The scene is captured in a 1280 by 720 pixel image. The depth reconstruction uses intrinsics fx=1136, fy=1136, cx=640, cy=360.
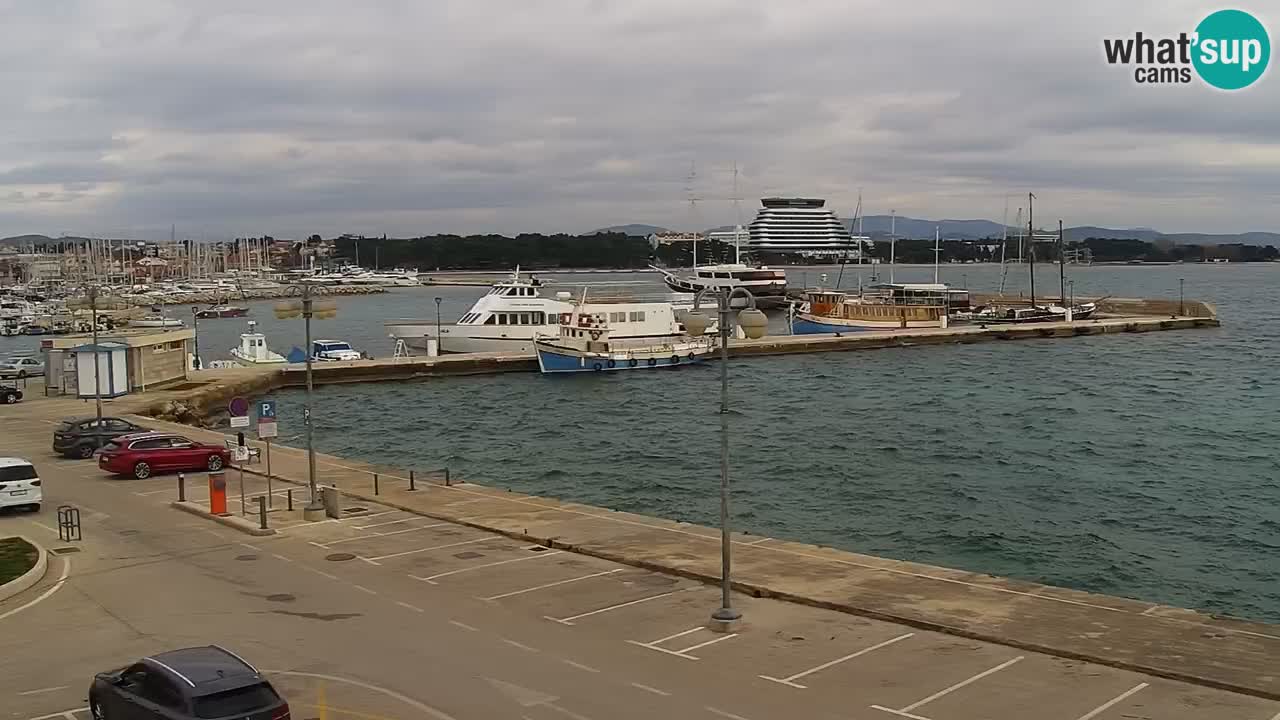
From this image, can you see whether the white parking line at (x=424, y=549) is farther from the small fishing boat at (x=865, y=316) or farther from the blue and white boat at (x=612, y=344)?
the small fishing boat at (x=865, y=316)

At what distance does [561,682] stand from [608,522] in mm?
10238

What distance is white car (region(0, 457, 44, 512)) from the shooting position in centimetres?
2389

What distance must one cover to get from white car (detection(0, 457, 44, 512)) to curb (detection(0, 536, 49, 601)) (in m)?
4.81

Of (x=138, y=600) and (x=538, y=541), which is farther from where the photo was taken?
(x=538, y=541)

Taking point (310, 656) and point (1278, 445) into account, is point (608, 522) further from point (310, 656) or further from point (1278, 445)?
point (1278, 445)

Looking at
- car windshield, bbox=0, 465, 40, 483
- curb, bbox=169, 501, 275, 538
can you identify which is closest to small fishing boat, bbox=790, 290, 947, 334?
curb, bbox=169, 501, 275, 538

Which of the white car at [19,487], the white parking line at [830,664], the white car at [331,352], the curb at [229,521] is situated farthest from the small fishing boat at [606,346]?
the white parking line at [830,664]

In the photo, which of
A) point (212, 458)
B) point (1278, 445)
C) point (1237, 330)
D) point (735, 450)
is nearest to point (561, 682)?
point (212, 458)

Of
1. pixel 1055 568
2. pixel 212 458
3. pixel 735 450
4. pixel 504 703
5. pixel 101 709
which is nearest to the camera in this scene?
pixel 101 709

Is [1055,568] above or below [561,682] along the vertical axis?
below

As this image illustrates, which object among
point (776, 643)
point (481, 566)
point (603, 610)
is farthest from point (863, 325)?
point (776, 643)

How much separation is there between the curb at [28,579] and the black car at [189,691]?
742 centimetres

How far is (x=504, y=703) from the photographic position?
40.9ft

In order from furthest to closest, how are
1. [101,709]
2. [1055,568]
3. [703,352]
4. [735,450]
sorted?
[703,352] < [735,450] < [1055,568] < [101,709]
